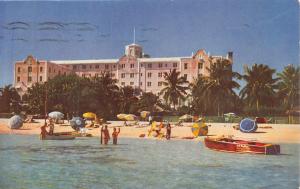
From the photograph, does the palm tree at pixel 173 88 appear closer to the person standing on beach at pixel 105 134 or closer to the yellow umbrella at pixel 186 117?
the yellow umbrella at pixel 186 117

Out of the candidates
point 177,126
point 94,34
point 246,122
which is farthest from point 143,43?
point 246,122

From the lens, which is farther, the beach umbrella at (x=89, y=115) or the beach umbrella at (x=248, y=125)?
the beach umbrella at (x=89, y=115)

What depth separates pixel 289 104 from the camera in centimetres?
720

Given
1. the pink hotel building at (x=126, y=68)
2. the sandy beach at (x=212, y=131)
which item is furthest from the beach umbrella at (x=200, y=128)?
the pink hotel building at (x=126, y=68)

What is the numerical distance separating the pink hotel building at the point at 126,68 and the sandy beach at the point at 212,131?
74 cm

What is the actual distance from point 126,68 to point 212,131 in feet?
6.28

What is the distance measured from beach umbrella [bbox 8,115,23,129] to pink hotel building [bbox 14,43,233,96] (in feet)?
2.04

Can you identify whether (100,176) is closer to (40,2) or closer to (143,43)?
(143,43)

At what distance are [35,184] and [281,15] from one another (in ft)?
15.1

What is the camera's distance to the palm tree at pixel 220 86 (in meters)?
7.64

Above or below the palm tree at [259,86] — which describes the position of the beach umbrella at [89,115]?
below

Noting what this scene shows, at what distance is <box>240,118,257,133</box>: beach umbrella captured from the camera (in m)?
7.48

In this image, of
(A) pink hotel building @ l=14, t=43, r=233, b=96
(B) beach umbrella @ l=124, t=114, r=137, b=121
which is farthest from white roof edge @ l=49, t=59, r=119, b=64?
(B) beach umbrella @ l=124, t=114, r=137, b=121

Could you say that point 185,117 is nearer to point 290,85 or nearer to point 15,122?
point 290,85
